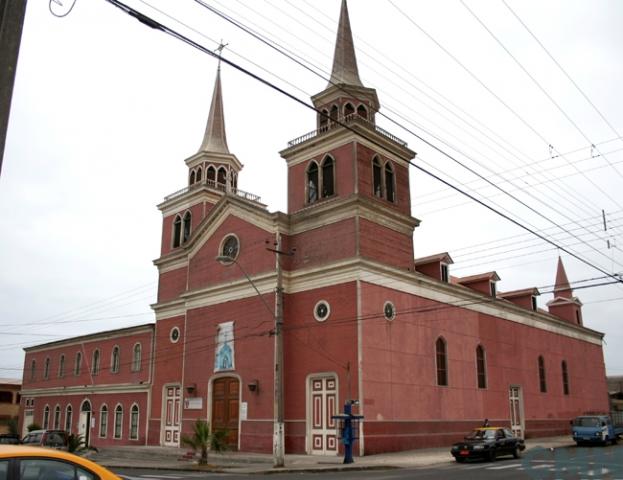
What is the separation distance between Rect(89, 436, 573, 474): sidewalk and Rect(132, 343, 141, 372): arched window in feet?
29.1

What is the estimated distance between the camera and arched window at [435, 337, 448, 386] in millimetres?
31861

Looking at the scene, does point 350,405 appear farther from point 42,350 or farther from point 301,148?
point 42,350

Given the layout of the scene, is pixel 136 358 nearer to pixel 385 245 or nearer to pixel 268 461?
pixel 268 461

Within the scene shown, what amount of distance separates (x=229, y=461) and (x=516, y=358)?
2095 cm

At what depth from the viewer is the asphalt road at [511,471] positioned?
1727cm

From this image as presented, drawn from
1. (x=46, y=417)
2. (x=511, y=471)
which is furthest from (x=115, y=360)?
(x=511, y=471)

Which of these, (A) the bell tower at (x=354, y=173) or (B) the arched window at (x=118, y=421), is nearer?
(A) the bell tower at (x=354, y=173)

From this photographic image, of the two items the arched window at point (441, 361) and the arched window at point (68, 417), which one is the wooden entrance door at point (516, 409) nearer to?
the arched window at point (441, 361)

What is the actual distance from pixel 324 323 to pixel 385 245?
16.1 feet

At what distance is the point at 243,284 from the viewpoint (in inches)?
1271

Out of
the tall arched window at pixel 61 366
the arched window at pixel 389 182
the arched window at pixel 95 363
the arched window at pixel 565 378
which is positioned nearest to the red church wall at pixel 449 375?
the arched window at pixel 565 378

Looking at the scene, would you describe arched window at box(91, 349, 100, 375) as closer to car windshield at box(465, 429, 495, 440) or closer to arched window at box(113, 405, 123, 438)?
arched window at box(113, 405, 123, 438)

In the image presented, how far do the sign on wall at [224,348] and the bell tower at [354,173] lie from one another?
6928mm

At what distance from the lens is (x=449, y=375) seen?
106 ft
